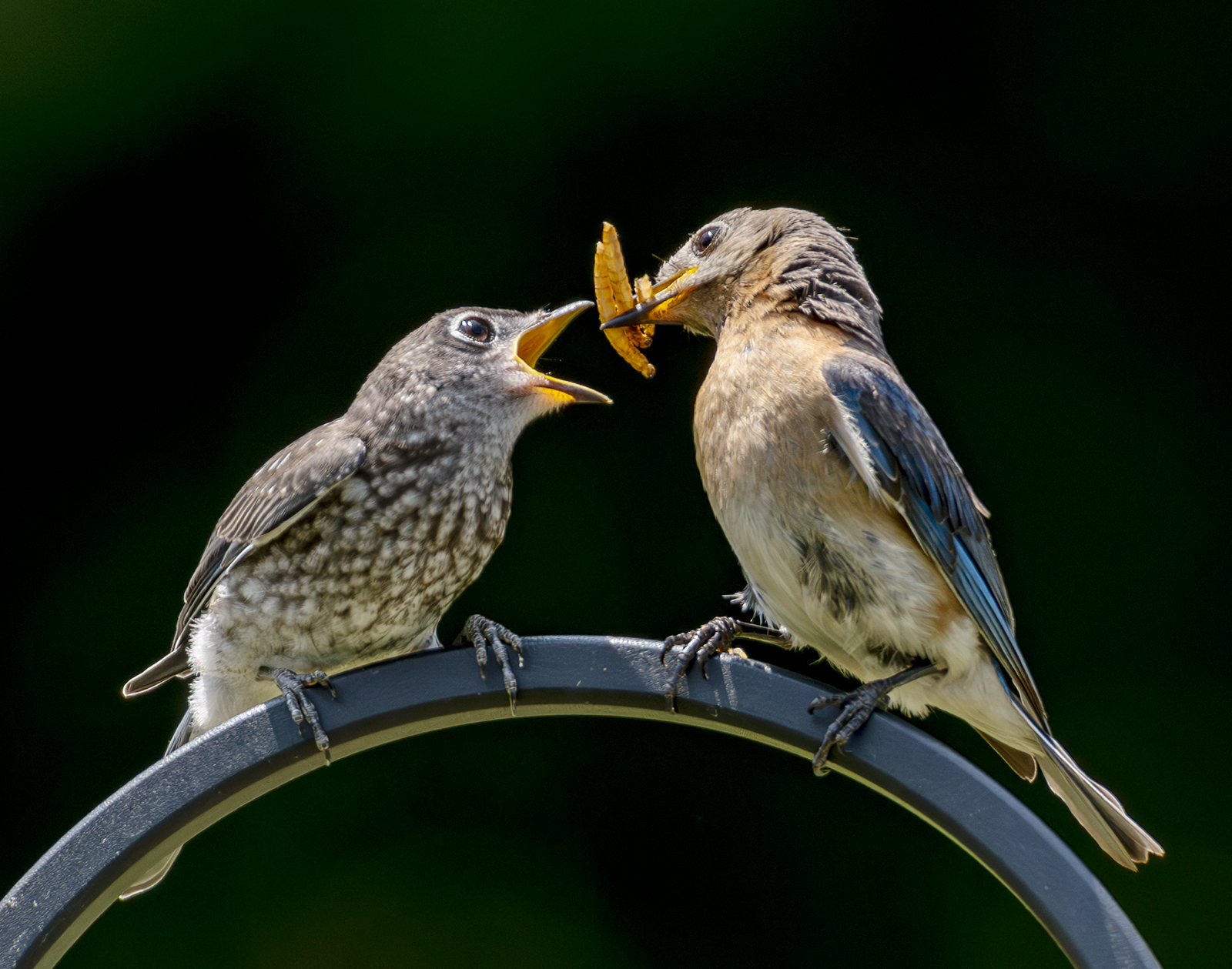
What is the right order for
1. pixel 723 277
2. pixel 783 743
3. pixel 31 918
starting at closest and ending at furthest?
1. pixel 31 918
2. pixel 783 743
3. pixel 723 277

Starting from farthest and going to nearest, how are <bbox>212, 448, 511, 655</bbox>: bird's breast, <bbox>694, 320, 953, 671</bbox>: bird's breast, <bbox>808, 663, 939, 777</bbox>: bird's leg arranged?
<bbox>212, 448, 511, 655</bbox>: bird's breast → <bbox>694, 320, 953, 671</bbox>: bird's breast → <bbox>808, 663, 939, 777</bbox>: bird's leg

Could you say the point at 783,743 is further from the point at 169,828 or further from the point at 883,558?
the point at 169,828

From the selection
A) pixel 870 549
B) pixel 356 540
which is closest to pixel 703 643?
pixel 870 549

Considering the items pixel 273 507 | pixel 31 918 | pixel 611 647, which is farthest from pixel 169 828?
pixel 273 507

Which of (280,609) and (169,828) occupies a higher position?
(280,609)

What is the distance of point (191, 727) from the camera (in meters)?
1.79

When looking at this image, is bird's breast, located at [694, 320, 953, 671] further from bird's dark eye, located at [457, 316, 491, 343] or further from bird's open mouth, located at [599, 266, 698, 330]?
bird's dark eye, located at [457, 316, 491, 343]

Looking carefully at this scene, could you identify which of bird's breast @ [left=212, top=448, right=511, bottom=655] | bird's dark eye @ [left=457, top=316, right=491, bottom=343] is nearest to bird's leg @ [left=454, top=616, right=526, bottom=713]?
bird's breast @ [left=212, top=448, right=511, bottom=655]

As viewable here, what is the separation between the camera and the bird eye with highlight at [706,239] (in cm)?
203

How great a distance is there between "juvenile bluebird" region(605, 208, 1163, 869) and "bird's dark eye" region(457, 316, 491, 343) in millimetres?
500

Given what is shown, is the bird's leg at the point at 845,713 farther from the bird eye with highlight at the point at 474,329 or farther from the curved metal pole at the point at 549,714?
the bird eye with highlight at the point at 474,329

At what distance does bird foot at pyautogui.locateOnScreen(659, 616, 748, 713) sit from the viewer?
50.5 inches

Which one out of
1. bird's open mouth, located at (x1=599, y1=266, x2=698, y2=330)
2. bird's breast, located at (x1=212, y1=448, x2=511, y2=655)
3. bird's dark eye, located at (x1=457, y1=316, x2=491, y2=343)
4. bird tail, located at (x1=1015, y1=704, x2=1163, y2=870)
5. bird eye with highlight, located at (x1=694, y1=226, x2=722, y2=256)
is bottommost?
bird tail, located at (x1=1015, y1=704, x2=1163, y2=870)

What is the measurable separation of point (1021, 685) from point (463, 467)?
0.80 metres
